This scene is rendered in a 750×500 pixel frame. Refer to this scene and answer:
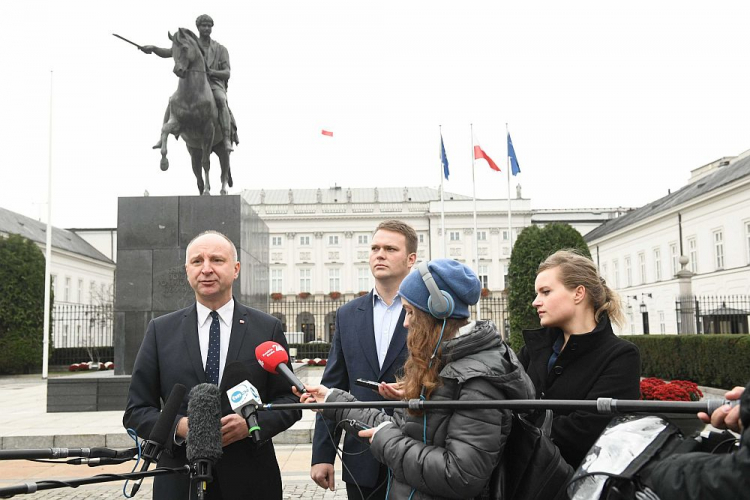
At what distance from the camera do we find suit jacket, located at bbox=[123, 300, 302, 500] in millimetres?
2732

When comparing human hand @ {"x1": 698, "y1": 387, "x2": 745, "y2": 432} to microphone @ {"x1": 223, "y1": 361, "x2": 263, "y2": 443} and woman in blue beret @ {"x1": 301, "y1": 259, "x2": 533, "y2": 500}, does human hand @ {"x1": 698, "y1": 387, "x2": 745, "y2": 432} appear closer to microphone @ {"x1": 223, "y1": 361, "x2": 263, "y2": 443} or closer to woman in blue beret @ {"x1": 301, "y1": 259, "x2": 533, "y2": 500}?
woman in blue beret @ {"x1": 301, "y1": 259, "x2": 533, "y2": 500}

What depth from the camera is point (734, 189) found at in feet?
108

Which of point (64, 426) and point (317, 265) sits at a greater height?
point (317, 265)

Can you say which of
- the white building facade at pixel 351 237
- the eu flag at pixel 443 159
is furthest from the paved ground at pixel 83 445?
the white building facade at pixel 351 237

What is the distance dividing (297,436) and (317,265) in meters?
63.3

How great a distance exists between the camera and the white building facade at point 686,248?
3278 centimetres

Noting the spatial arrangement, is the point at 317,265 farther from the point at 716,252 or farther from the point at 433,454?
the point at 433,454

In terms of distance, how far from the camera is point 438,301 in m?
2.18

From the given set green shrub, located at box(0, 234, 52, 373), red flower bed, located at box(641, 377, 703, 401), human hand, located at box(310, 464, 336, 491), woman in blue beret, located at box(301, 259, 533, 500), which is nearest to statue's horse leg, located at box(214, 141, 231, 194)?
red flower bed, located at box(641, 377, 703, 401)

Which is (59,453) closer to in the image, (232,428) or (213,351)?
(232,428)

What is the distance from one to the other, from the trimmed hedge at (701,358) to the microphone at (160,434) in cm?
1357

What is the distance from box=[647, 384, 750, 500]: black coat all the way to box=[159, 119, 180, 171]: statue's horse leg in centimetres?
989

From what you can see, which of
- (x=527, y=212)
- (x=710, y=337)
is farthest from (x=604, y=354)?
(x=527, y=212)

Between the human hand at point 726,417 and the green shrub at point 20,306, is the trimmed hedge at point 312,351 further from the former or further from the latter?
the human hand at point 726,417
